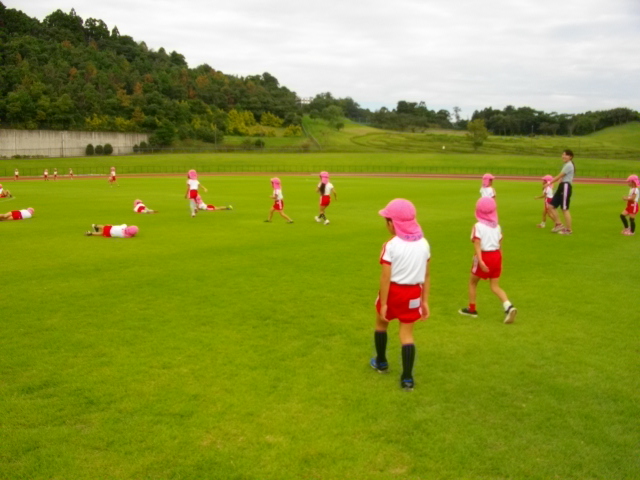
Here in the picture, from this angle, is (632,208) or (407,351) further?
(632,208)

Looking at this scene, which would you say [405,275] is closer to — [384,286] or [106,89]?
[384,286]

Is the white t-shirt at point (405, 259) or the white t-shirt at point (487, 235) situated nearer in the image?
the white t-shirt at point (405, 259)

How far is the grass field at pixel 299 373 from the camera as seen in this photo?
460 cm

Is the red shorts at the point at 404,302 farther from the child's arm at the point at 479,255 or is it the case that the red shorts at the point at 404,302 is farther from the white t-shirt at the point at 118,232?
the white t-shirt at the point at 118,232

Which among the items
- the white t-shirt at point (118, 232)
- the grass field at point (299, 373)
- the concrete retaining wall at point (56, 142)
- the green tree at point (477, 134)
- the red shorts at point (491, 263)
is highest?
the green tree at point (477, 134)

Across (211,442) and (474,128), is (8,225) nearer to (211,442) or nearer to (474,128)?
(211,442)

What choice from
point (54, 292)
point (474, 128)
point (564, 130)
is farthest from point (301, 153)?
point (54, 292)

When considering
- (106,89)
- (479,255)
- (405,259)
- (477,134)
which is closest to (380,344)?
(405,259)

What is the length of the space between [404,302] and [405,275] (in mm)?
314

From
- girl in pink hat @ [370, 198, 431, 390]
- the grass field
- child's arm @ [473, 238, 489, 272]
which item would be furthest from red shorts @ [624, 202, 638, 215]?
girl in pink hat @ [370, 198, 431, 390]

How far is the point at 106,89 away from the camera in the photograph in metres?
109

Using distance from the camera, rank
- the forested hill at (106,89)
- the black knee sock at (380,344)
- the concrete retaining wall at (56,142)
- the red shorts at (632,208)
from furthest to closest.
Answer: the forested hill at (106,89)
the concrete retaining wall at (56,142)
the red shorts at (632,208)
the black knee sock at (380,344)

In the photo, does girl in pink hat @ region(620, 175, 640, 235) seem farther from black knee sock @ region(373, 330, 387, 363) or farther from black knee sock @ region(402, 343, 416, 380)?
black knee sock @ region(402, 343, 416, 380)

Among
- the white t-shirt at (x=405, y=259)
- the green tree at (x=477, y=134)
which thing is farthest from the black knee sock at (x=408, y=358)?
the green tree at (x=477, y=134)
